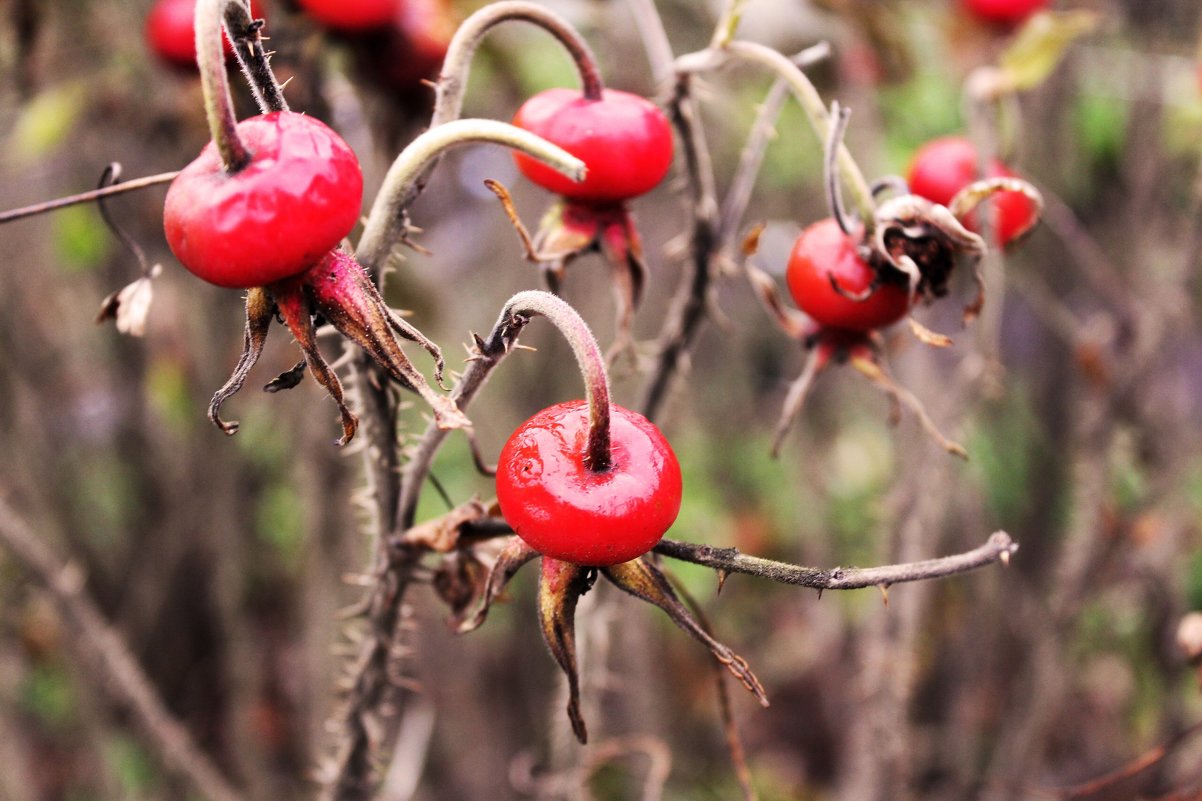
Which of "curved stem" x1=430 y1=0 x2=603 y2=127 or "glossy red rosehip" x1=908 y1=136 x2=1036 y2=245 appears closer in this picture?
"curved stem" x1=430 y1=0 x2=603 y2=127

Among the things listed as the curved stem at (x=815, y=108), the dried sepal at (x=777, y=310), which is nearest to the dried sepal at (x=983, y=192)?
the curved stem at (x=815, y=108)

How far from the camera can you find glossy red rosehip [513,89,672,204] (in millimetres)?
1065

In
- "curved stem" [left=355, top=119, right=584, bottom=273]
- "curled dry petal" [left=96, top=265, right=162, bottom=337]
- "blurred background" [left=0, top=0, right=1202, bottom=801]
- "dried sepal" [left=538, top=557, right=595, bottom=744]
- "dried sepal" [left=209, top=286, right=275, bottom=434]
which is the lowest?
"blurred background" [left=0, top=0, right=1202, bottom=801]

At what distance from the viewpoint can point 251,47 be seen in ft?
2.61

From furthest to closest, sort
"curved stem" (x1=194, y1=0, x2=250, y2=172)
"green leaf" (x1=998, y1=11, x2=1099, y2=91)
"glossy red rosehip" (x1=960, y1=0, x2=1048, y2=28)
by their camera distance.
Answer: "glossy red rosehip" (x1=960, y1=0, x2=1048, y2=28) < "green leaf" (x1=998, y1=11, x2=1099, y2=91) < "curved stem" (x1=194, y1=0, x2=250, y2=172)

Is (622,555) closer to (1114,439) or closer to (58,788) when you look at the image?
(1114,439)

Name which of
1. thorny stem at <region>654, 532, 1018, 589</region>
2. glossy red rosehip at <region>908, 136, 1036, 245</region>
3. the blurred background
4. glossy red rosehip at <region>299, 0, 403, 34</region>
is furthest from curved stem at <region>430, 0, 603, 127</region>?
glossy red rosehip at <region>299, 0, 403, 34</region>

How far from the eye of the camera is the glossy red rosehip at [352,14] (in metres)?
1.63

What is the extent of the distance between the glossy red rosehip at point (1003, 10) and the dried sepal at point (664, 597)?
2.04m

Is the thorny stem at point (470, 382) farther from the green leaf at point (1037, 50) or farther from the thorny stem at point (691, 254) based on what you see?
the green leaf at point (1037, 50)

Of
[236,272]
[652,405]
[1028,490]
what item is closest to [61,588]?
[652,405]

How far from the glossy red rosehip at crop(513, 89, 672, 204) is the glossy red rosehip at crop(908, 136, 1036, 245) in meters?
0.42

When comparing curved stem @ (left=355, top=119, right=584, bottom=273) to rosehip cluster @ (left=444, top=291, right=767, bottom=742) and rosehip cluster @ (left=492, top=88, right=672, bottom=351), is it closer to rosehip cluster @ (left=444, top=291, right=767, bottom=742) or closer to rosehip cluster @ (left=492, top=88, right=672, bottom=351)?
rosehip cluster @ (left=444, top=291, right=767, bottom=742)

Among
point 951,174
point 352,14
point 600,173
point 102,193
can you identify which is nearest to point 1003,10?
point 951,174
